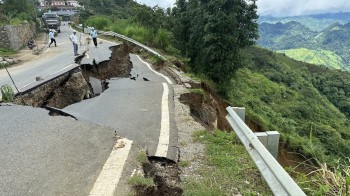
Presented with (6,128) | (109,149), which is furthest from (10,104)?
(109,149)

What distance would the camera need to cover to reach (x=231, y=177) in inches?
139

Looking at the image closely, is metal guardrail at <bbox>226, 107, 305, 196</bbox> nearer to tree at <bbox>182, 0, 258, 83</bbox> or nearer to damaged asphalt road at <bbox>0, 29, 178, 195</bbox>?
damaged asphalt road at <bbox>0, 29, 178, 195</bbox>

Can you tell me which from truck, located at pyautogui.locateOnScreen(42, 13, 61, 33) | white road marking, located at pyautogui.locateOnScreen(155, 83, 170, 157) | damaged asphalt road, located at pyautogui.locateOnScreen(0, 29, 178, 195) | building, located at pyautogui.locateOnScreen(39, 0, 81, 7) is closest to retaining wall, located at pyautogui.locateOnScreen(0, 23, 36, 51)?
truck, located at pyautogui.locateOnScreen(42, 13, 61, 33)

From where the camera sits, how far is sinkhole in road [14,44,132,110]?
848 cm

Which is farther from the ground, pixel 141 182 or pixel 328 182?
pixel 328 182

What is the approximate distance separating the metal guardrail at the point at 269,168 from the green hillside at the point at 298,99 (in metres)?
12.1

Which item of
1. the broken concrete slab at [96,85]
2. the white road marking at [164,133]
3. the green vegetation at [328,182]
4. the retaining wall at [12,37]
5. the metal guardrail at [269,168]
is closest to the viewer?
the metal guardrail at [269,168]

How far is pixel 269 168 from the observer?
113 inches

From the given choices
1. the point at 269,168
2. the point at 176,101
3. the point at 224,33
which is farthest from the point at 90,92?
the point at 224,33

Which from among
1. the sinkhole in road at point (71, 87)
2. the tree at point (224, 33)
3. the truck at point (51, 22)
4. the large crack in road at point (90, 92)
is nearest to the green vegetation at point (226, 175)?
the large crack in road at point (90, 92)

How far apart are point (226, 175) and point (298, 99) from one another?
6600cm

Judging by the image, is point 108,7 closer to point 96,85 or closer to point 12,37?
point 12,37

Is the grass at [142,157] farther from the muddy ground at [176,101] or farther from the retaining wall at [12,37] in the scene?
the retaining wall at [12,37]

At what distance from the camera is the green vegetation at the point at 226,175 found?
329 cm
